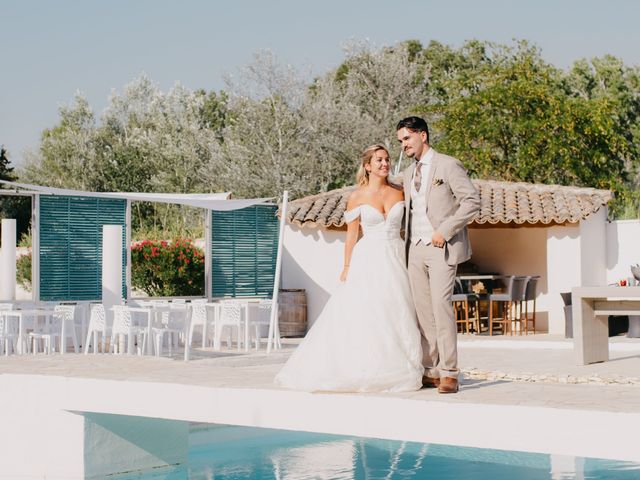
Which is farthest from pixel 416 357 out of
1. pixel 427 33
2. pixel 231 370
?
pixel 427 33

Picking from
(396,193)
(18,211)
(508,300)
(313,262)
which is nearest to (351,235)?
(396,193)

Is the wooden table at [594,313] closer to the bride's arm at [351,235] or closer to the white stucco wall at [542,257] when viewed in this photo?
the bride's arm at [351,235]

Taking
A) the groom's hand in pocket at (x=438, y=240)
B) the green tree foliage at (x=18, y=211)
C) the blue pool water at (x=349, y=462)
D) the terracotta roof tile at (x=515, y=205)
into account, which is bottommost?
the blue pool water at (x=349, y=462)

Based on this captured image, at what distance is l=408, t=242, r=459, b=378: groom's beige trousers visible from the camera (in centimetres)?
756

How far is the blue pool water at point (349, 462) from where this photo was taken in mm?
10250

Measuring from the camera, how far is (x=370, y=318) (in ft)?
25.9

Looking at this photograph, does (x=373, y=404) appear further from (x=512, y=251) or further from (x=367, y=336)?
(x=512, y=251)

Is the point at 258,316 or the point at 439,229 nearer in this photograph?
the point at 439,229

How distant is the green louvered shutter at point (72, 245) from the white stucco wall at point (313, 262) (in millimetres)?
4035

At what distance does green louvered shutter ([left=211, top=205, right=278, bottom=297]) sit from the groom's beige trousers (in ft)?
38.8

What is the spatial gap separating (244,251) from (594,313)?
9.03 meters

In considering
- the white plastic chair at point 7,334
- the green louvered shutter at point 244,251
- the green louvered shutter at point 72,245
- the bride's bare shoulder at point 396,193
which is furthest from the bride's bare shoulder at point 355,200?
the green louvered shutter at point 244,251

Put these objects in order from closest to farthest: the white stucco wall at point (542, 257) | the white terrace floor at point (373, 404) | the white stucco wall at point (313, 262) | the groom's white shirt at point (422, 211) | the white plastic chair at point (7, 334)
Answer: the white terrace floor at point (373, 404)
the groom's white shirt at point (422, 211)
the white plastic chair at point (7, 334)
the white stucco wall at point (542, 257)
the white stucco wall at point (313, 262)

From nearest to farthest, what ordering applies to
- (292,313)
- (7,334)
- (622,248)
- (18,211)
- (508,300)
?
(7,334)
(508,300)
(292,313)
(622,248)
(18,211)
